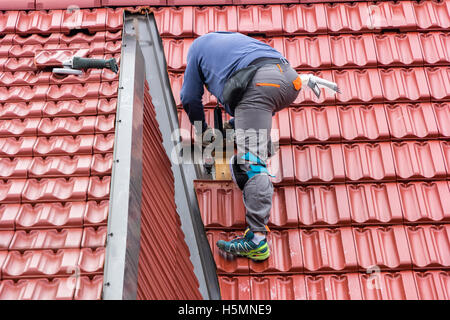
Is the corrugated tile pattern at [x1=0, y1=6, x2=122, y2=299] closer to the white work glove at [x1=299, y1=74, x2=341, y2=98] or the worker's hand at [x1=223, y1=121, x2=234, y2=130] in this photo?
the worker's hand at [x1=223, y1=121, x2=234, y2=130]

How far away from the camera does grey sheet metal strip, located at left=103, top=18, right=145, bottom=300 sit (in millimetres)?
2766

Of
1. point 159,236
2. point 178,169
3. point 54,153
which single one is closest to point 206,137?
point 178,169

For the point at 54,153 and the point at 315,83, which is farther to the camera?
the point at 315,83

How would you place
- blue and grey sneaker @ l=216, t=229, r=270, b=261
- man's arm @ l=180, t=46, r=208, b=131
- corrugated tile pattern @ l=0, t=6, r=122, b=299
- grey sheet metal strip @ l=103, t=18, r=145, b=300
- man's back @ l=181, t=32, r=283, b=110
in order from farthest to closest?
man's arm @ l=180, t=46, r=208, b=131 < man's back @ l=181, t=32, r=283, b=110 < blue and grey sneaker @ l=216, t=229, r=270, b=261 < corrugated tile pattern @ l=0, t=6, r=122, b=299 < grey sheet metal strip @ l=103, t=18, r=145, b=300

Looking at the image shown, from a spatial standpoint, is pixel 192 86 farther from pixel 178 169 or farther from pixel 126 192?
pixel 126 192

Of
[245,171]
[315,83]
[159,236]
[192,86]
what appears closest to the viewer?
[159,236]

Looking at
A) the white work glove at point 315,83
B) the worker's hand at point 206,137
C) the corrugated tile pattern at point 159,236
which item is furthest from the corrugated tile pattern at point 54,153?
the white work glove at point 315,83

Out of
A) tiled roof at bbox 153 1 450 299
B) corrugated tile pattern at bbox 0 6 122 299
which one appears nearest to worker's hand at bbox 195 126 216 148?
tiled roof at bbox 153 1 450 299

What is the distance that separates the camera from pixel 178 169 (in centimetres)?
422

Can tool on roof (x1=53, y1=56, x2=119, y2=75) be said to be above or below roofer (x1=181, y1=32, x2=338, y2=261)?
above

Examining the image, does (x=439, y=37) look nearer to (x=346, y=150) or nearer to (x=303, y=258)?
(x=346, y=150)

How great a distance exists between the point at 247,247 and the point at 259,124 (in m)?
0.85

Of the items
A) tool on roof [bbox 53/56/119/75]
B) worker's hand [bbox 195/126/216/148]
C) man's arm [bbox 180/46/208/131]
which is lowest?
worker's hand [bbox 195/126/216/148]

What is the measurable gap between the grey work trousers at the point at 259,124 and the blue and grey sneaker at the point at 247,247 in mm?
83
